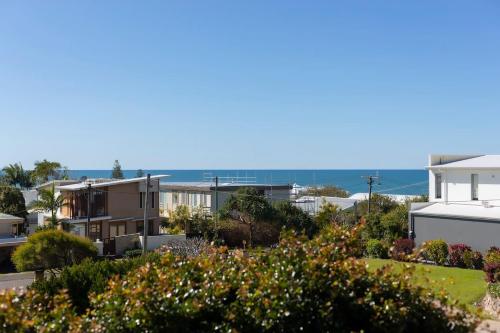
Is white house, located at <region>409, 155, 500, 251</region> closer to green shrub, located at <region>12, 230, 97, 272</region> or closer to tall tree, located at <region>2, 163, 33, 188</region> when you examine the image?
green shrub, located at <region>12, 230, 97, 272</region>

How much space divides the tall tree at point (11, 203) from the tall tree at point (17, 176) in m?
24.7

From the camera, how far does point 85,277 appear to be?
38.7ft

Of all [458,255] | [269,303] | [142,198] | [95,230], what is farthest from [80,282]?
[142,198]

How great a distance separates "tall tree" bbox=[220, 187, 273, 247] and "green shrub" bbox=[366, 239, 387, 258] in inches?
455

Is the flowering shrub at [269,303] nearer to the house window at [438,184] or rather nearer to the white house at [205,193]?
the house window at [438,184]

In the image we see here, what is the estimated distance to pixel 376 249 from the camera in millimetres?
30203

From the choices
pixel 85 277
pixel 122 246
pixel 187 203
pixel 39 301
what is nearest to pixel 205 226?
pixel 122 246

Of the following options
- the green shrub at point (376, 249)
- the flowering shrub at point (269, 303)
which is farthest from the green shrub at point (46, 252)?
the flowering shrub at point (269, 303)

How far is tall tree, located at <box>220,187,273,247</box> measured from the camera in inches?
1599

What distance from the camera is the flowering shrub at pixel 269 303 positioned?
5273 mm

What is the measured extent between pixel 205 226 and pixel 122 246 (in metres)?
6.23

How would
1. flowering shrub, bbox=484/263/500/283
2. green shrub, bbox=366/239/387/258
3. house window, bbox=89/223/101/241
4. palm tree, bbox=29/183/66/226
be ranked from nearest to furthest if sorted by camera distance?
flowering shrub, bbox=484/263/500/283
green shrub, bbox=366/239/387/258
palm tree, bbox=29/183/66/226
house window, bbox=89/223/101/241

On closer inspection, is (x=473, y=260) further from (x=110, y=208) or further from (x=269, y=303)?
(x=110, y=208)

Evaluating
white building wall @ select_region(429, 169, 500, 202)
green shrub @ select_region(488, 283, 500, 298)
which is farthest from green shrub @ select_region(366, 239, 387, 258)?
green shrub @ select_region(488, 283, 500, 298)
